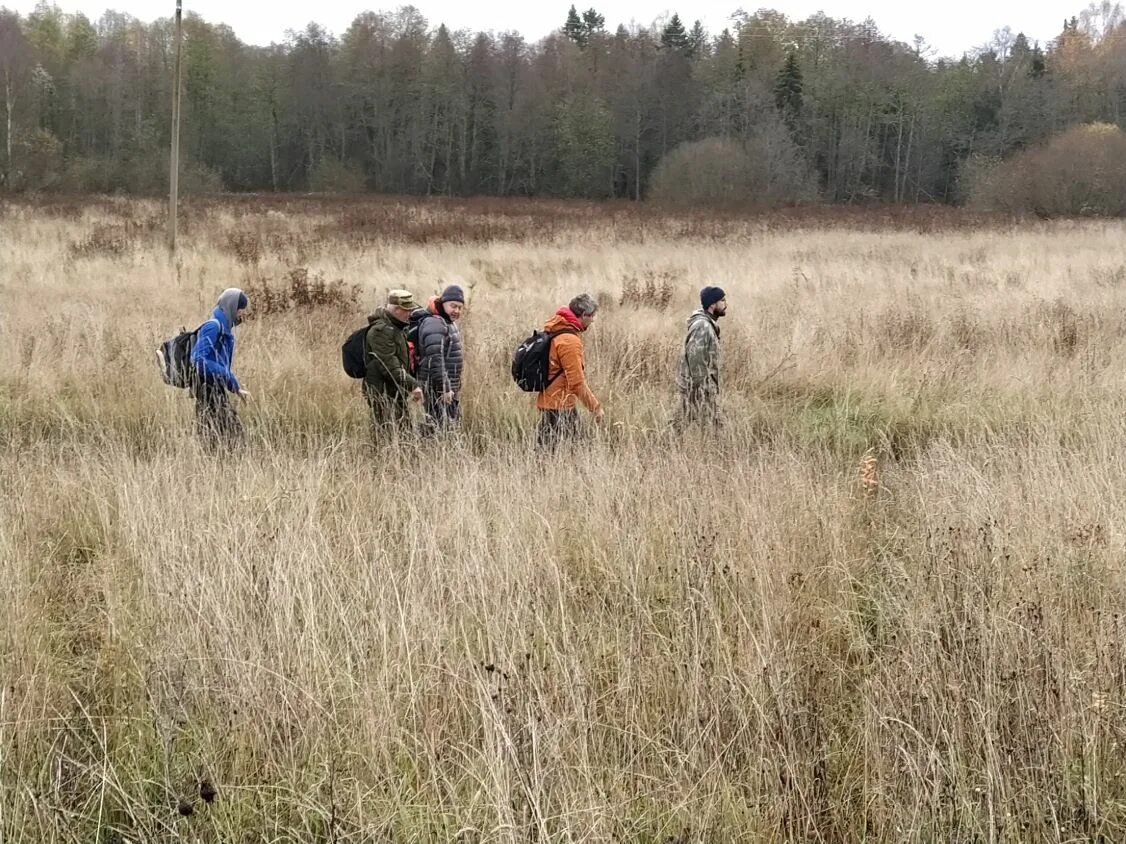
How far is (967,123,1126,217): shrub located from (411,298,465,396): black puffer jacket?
29.4 m

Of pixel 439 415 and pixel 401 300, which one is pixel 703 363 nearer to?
pixel 439 415

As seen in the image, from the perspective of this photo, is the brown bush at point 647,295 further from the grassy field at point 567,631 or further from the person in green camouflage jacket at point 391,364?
the person in green camouflage jacket at point 391,364

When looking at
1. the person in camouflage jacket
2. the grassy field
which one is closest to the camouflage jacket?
the person in camouflage jacket

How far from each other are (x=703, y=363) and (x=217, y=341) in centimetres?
327

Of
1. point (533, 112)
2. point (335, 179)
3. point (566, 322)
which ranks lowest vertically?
point (566, 322)

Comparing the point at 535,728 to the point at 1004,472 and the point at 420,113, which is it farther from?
the point at 420,113

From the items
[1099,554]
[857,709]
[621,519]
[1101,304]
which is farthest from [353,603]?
[1101,304]

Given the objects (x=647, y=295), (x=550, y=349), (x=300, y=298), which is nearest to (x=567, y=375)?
(x=550, y=349)

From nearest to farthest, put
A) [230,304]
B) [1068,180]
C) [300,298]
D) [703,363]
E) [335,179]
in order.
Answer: [230,304] → [703,363] → [300,298] → [1068,180] → [335,179]

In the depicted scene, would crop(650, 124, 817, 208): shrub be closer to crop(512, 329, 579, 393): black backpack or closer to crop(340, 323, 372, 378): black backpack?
crop(512, 329, 579, 393): black backpack

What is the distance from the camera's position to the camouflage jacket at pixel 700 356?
630 centimetres

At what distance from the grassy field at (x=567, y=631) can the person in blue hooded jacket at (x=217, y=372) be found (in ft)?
1.05

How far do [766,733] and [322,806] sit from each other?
135 centimetres

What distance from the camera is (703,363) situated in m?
6.34
